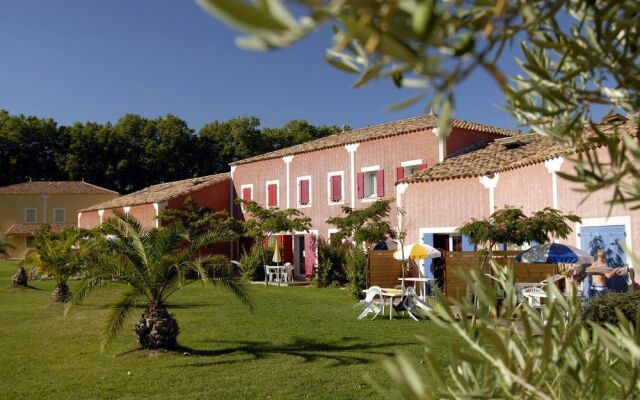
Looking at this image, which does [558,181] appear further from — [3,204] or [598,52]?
[3,204]

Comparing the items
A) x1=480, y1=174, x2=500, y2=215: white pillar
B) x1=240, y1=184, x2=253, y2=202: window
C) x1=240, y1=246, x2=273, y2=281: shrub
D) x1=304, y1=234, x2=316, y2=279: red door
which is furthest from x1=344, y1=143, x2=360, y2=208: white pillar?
x1=480, y1=174, x2=500, y2=215: white pillar

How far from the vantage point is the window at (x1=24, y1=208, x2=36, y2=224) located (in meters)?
44.2

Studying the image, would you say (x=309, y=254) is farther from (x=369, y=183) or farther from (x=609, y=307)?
(x=609, y=307)

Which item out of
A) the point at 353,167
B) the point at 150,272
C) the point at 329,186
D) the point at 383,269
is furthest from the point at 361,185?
the point at 150,272

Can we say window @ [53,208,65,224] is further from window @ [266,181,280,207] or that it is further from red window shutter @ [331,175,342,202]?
red window shutter @ [331,175,342,202]

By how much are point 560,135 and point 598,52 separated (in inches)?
10.8

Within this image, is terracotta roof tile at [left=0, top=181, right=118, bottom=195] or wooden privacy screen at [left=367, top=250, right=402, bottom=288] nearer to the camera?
wooden privacy screen at [left=367, top=250, right=402, bottom=288]

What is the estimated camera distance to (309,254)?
81.8ft

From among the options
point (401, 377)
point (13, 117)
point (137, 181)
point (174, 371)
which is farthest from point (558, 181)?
point (13, 117)

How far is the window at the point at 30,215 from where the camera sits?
1738 inches

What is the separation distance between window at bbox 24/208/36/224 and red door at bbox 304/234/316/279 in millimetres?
28288

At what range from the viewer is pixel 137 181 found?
47438 millimetres

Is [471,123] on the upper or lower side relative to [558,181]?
upper

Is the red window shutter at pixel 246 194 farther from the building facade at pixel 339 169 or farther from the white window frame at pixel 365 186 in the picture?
the white window frame at pixel 365 186
